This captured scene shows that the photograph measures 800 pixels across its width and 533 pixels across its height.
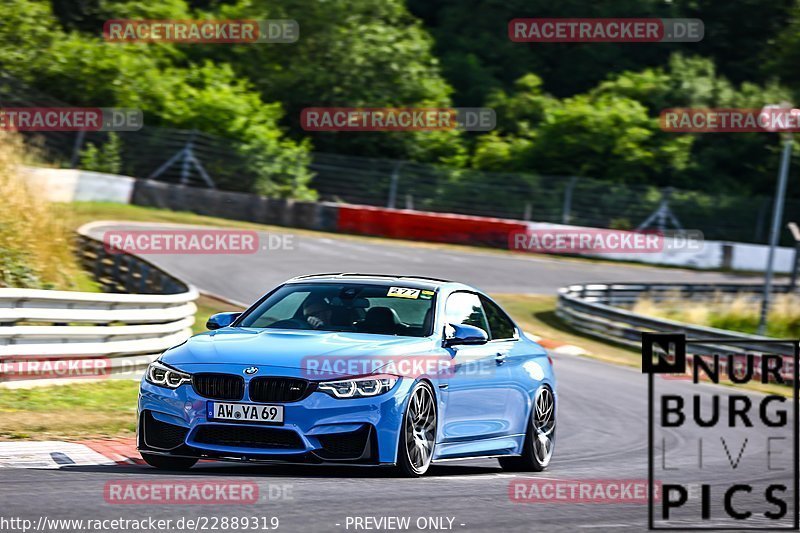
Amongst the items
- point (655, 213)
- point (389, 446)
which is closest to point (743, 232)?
point (655, 213)

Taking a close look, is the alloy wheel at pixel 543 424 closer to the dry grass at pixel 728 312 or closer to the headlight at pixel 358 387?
the headlight at pixel 358 387

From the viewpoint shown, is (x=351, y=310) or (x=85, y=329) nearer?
(x=351, y=310)

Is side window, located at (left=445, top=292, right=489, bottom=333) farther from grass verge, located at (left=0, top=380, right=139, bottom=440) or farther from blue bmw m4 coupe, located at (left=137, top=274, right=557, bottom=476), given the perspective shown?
grass verge, located at (left=0, top=380, right=139, bottom=440)

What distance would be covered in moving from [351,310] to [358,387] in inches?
46.6

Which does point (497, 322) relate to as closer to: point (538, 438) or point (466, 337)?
point (538, 438)

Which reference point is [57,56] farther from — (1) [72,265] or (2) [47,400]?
(2) [47,400]

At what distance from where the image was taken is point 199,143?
3909cm

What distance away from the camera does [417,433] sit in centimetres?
842

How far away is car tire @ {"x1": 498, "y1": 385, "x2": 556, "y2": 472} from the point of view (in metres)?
10.2

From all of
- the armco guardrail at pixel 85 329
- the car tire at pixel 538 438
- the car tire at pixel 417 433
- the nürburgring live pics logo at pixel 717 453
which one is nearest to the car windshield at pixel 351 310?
the car tire at pixel 417 433

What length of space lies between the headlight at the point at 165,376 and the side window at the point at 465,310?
2.04 metres

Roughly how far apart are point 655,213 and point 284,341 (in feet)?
109

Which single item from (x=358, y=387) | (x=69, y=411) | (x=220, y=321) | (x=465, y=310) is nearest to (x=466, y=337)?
(x=465, y=310)

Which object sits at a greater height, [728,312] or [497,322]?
[497,322]
